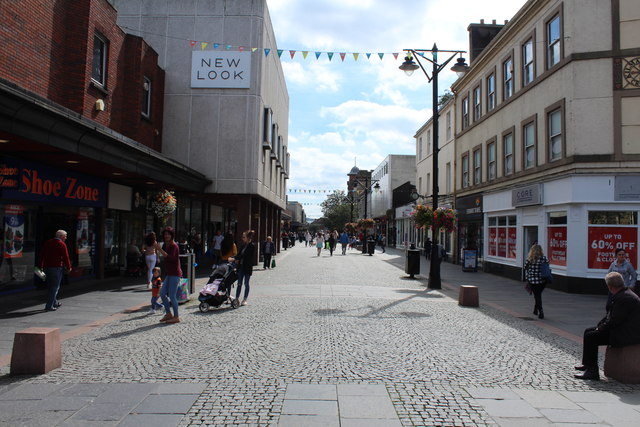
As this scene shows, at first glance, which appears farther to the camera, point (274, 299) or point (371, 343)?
point (274, 299)

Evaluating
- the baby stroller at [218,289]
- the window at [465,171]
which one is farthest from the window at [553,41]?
the baby stroller at [218,289]

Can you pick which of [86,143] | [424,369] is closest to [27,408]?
[424,369]

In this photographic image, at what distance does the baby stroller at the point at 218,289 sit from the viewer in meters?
10.2

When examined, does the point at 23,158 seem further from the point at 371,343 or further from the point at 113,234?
the point at 371,343

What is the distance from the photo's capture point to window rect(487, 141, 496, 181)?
22.3 m

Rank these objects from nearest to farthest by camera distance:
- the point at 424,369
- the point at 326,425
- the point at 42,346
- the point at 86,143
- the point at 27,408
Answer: the point at 326,425
the point at 27,408
the point at 42,346
the point at 424,369
the point at 86,143

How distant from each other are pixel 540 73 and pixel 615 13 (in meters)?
2.97

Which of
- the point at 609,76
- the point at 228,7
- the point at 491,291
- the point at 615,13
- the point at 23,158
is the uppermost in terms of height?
the point at 228,7

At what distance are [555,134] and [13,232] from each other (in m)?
16.6

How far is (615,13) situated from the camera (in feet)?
48.4

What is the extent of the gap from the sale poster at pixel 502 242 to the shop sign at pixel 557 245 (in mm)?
4272

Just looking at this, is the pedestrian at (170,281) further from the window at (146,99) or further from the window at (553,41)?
the window at (553,41)

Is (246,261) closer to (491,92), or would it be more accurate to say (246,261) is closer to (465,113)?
(491,92)

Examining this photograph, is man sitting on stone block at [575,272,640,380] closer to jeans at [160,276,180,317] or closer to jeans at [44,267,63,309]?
jeans at [160,276,180,317]
